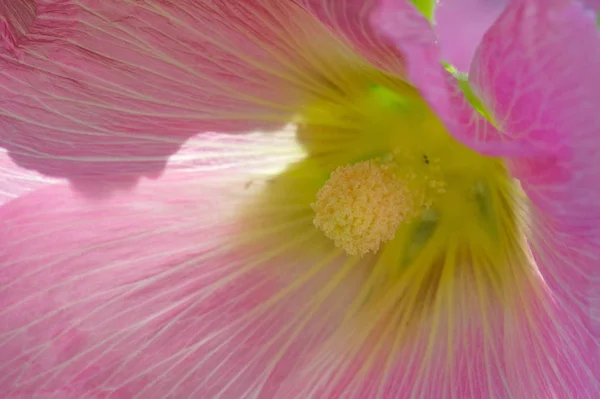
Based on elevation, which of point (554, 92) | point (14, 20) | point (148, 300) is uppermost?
point (14, 20)

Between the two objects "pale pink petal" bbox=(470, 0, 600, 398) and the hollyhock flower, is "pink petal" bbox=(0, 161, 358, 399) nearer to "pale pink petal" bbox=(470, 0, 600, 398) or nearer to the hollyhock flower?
the hollyhock flower

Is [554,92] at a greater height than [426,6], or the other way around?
[426,6]

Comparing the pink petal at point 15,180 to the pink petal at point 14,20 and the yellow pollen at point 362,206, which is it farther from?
the yellow pollen at point 362,206

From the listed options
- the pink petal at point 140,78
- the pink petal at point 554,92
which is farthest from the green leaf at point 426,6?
the pink petal at point 554,92

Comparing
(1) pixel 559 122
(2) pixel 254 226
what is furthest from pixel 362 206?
(1) pixel 559 122

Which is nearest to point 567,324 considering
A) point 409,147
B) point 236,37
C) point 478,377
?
point 478,377

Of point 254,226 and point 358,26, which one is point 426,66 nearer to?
point 358,26

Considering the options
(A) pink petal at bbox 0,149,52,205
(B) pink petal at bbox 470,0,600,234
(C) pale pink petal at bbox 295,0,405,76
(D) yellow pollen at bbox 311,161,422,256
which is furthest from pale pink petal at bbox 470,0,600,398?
(A) pink petal at bbox 0,149,52,205
